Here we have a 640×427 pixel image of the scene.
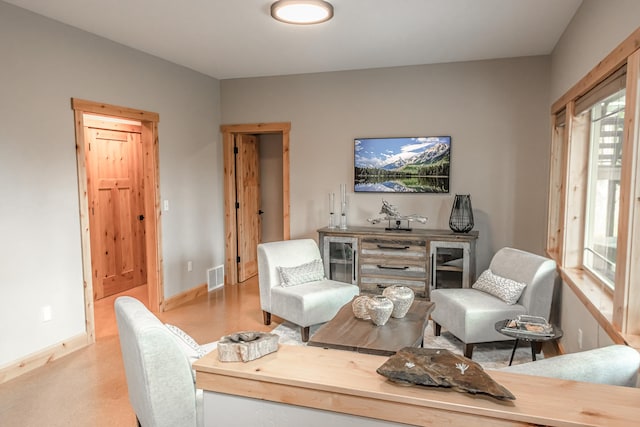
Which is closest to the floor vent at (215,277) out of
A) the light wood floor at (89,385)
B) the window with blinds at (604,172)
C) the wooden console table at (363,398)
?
the light wood floor at (89,385)

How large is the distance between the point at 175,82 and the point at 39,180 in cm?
197

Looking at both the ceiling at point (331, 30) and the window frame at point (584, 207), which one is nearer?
the window frame at point (584, 207)

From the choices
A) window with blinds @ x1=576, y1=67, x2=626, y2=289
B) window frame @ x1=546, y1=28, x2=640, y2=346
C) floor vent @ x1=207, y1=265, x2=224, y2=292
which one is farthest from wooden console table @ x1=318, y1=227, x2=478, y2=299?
floor vent @ x1=207, y1=265, x2=224, y2=292

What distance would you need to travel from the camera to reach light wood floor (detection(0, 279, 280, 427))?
8.63ft

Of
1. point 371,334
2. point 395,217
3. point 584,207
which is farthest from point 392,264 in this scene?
point 371,334

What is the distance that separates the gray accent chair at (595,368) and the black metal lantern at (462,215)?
10.3 ft

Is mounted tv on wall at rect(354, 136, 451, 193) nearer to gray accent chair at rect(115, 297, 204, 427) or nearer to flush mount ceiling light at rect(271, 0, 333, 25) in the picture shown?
flush mount ceiling light at rect(271, 0, 333, 25)

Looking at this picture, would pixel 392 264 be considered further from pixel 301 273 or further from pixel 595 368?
pixel 595 368

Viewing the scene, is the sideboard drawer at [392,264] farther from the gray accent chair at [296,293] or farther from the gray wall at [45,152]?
the gray wall at [45,152]

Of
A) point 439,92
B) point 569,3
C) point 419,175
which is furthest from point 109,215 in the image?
point 569,3

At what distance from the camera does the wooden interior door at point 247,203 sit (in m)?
5.80

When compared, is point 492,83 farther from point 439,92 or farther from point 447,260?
point 447,260

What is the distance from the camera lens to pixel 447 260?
4.46 meters

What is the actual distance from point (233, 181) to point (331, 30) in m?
2.64
